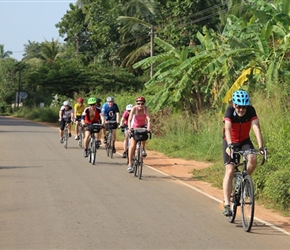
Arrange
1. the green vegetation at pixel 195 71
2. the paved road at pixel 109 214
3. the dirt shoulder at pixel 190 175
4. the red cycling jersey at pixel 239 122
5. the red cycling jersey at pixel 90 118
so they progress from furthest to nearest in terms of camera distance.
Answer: the red cycling jersey at pixel 90 118 < the green vegetation at pixel 195 71 < the dirt shoulder at pixel 190 175 < the red cycling jersey at pixel 239 122 < the paved road at pixel 109 214

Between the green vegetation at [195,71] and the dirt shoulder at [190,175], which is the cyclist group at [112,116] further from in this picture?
the green vegetation at [195,71]

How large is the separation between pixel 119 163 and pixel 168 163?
1556 mm

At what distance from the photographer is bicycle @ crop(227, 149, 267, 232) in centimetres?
904

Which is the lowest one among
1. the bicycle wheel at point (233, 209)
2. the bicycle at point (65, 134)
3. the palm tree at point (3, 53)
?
the bicycle wheel at point (233, 209)

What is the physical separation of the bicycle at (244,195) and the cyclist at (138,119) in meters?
5.54

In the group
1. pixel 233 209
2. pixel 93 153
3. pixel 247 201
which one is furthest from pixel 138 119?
pixel 247 201

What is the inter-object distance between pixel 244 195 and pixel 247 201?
0.11m

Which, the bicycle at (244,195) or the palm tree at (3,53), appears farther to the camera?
the palm tree at (3,53)

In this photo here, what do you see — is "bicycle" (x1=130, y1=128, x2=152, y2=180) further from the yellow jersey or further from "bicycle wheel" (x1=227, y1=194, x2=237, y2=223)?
the yellow jersey

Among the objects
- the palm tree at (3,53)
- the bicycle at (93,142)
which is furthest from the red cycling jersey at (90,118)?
the palm tree at (3,53)

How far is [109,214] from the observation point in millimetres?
10180

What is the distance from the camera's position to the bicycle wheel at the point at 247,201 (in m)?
9.02

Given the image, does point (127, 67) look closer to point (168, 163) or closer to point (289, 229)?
point (168, 163)

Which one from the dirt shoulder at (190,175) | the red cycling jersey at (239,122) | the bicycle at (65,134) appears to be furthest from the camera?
the bicycle at (65,134)
